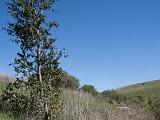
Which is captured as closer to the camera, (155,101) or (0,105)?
(0,105)

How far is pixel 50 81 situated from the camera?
17.0 meters

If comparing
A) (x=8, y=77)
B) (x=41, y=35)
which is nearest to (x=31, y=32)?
(x=41, y=35)

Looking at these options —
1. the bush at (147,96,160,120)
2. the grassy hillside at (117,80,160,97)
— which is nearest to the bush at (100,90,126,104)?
the grassy hillside at (117,80,160,97)

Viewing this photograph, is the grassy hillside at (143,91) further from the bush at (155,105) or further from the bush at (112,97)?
the bush at (155,105)

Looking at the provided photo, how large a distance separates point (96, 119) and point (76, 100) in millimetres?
1891

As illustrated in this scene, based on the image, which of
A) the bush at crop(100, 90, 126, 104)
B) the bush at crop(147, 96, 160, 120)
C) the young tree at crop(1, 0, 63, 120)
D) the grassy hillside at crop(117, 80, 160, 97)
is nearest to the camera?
the young tree at crop(1, 0, 63, 120)

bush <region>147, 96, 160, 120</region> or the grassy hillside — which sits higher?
the grassy hillside

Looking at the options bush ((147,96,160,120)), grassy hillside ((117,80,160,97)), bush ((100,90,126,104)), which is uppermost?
grassy hillside ((117,80,160,97))

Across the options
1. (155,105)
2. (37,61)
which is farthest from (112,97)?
(37,61)

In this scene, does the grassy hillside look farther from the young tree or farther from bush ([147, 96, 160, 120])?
the young tree

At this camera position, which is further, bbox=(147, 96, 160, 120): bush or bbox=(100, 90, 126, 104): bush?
bbox=(100, 90, 126, 104): bush

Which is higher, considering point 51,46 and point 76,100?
point 51,46

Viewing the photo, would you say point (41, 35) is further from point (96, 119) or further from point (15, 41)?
point (96, 119)

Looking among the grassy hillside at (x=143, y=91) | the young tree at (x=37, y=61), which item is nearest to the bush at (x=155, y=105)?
the young tree at (x=37, y=61)
